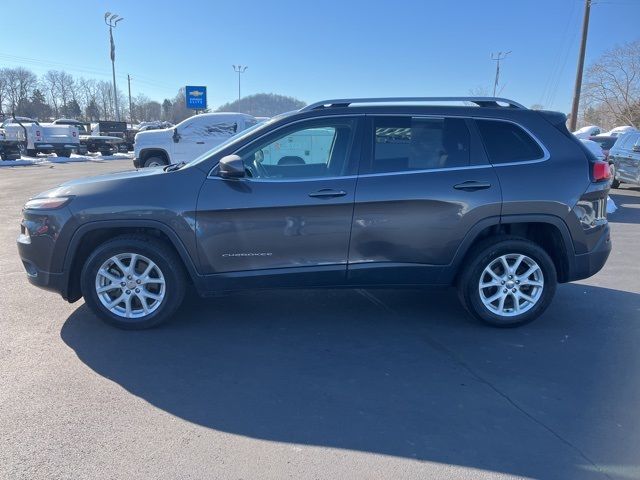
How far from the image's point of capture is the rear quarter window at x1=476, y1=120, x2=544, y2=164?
4.36 m

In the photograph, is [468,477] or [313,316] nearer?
[468,477]

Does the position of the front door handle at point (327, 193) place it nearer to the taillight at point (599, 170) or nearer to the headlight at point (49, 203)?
the headlight at point (49, 203)

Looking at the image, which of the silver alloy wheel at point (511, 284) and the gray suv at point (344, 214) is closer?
the gray suv at point (344, 214)

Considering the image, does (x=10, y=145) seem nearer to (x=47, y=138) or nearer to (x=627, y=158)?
(x=47, y=138)

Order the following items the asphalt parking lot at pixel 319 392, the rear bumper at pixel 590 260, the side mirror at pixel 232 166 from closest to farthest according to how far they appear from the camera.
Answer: the asphalt parking lot at pixel 319 392, the side mirror at pixel 232 166, the rear bumper at pixel 590 260

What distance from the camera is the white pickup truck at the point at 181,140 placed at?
45.8ft

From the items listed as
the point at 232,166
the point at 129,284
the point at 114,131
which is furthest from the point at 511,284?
the point at 114,131

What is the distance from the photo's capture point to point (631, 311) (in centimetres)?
495

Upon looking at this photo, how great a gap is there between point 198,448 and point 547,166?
3545 millimetres

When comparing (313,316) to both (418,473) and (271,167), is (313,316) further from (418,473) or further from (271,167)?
(418,473)

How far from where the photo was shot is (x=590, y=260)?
4488mm

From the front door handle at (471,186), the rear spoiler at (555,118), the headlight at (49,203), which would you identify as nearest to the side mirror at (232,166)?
the headlight at (49,203)

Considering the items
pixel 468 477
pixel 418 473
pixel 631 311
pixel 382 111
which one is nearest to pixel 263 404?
pixel 418 473

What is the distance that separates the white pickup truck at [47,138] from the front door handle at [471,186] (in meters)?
28.5
